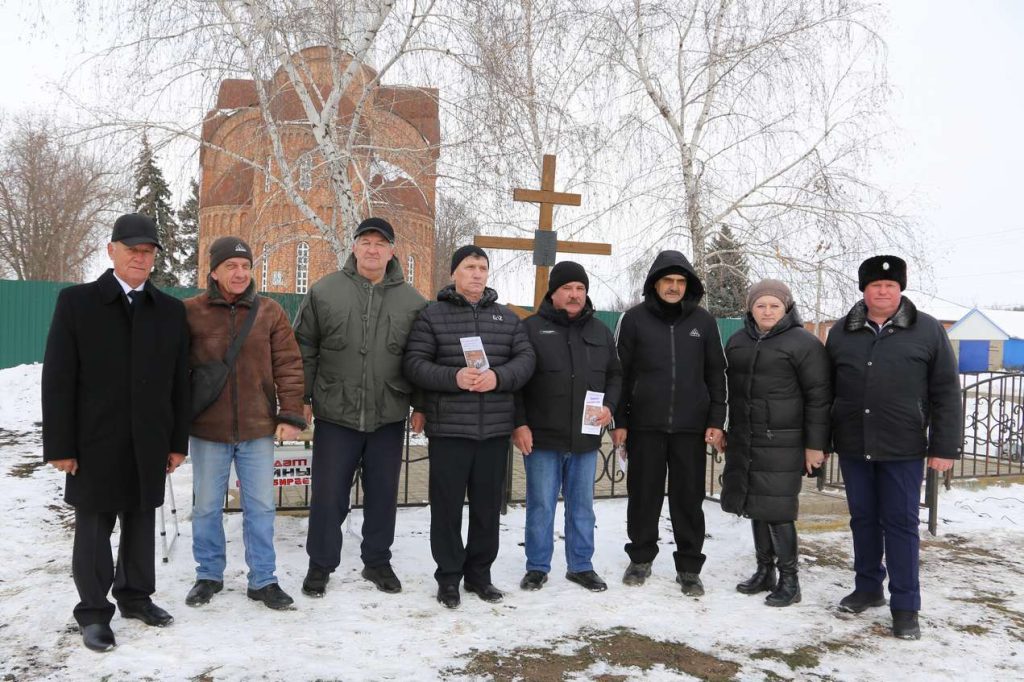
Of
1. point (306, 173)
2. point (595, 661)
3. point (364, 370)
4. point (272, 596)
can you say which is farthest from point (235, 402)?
point (306, 173)

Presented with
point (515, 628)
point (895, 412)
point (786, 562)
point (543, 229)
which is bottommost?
point (515, 628)

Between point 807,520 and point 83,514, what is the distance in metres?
5.57

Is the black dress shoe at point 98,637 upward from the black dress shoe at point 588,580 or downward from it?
upward

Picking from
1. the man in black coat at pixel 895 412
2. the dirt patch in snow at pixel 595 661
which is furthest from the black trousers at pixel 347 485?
the man in black coat at pixel 895 412

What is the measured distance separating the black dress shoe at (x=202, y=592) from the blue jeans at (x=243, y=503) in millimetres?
32

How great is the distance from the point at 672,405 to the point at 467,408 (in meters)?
1.30

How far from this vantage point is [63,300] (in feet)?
11.3

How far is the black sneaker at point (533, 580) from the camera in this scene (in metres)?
4.47

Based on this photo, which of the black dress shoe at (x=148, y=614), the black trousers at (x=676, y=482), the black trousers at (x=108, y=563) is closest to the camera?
the black trousers at (x=108, y=563)

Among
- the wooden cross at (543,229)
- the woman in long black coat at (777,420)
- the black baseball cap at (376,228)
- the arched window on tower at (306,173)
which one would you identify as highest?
the arched window on tower at (306,173)

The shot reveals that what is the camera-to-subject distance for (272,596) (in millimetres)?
4012

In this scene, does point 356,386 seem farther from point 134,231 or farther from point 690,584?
point 690,584

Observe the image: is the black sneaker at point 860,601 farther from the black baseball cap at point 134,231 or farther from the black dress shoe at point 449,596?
the black baseball cap at point 134,231

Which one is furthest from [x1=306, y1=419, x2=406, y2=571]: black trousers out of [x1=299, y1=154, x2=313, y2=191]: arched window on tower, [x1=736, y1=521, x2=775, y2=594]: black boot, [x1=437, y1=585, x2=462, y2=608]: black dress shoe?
[x1=299, y1=154, x2=313, y2=191]: arched window on tower
